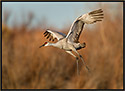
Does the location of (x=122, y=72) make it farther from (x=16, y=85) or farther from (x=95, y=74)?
(x=16, y=85)

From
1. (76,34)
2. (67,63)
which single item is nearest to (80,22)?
(76,34)

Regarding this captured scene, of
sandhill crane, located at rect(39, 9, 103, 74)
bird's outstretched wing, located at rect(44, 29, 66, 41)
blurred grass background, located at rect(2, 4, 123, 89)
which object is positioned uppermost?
sandhill crane, located at rect(39, 9, 103, 74)

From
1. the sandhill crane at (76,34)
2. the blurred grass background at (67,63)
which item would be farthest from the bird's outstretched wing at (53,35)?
the blurred grass background at (67,63)

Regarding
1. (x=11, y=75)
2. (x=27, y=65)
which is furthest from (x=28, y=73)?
(x=11, y=75)

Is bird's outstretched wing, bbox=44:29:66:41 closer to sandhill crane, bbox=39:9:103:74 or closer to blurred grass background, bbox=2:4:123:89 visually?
sandhill crane, bbox=39:9:103:74

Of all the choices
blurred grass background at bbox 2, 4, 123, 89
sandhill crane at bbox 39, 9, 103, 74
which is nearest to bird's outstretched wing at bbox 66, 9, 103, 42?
sandhill crane at bbox 39, 9, 103, 74
